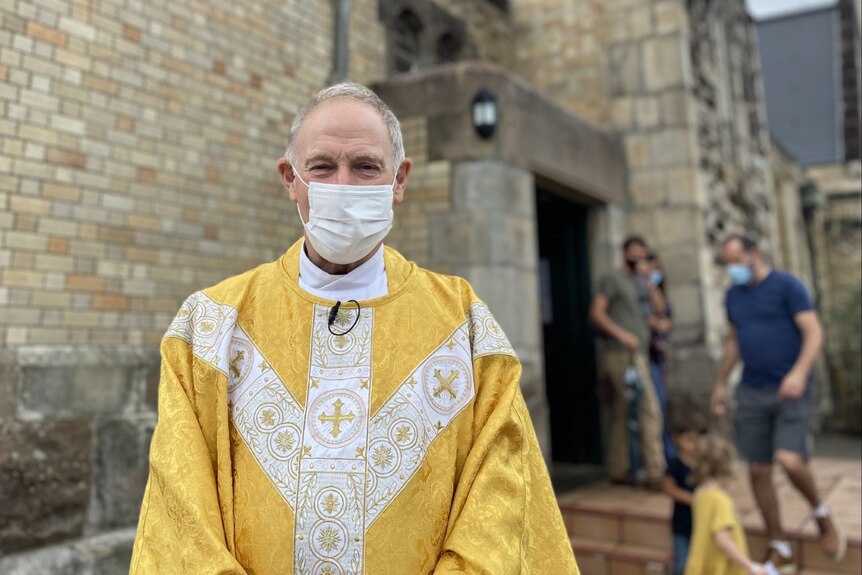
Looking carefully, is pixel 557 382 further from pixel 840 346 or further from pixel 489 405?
pixel 840 346

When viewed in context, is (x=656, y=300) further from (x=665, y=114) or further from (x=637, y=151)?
(x=665, y=114)

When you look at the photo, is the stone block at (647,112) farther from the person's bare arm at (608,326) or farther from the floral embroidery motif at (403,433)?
the floral embroidery motif at (403,433)

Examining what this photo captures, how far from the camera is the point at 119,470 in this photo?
12.6ft

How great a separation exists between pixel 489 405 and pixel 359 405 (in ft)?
1.01

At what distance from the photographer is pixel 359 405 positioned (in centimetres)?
153

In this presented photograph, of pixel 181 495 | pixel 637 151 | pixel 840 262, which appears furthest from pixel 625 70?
pixel 840 262

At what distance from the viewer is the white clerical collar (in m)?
1.63

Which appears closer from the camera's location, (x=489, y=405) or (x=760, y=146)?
(x=489, y=405)

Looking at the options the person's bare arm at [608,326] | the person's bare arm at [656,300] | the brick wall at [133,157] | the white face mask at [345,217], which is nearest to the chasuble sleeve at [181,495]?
the white face mask at [345,217]

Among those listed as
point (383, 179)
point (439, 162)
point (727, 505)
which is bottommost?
point (727, 505)

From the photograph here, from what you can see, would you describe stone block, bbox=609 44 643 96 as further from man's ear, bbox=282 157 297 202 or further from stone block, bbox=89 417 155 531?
man's ear, bbox=282 157 297 202

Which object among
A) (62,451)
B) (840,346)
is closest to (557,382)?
(62,451)

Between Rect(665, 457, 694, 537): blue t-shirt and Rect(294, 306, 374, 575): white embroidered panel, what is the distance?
298cm

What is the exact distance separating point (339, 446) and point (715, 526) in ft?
8.83
